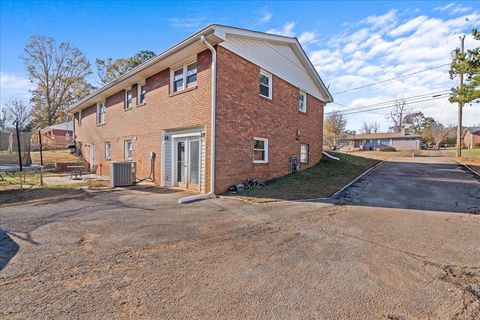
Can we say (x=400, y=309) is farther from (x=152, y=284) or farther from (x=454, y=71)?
(x=454, y=71)

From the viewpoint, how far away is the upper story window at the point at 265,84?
11.4m

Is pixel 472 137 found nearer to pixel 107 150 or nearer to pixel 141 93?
pixel 141 93

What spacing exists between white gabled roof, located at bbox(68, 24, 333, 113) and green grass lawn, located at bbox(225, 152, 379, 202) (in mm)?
5160

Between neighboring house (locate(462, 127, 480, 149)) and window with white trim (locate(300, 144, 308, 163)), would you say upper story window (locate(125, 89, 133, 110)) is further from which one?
neighboring house (locate(462, 127, 480, 149))

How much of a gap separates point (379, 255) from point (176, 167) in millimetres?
8758

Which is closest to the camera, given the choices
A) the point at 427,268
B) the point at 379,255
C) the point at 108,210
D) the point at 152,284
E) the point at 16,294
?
the point at 16,294

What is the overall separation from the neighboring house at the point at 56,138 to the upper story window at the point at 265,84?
26712 mm

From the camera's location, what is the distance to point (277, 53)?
12258 mm

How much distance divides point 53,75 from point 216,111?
44836 millimetres

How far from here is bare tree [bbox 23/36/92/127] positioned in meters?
38.1

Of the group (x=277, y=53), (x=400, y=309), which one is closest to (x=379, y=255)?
(x=400, y=309)

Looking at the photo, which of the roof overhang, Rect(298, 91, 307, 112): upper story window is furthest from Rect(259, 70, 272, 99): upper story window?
Rect(298, 91, 307, 112): upper story window

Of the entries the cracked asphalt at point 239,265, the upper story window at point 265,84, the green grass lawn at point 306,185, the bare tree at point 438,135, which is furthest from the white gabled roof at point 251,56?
the bare tree at point 438,135

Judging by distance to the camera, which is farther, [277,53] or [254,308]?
[277,53]
